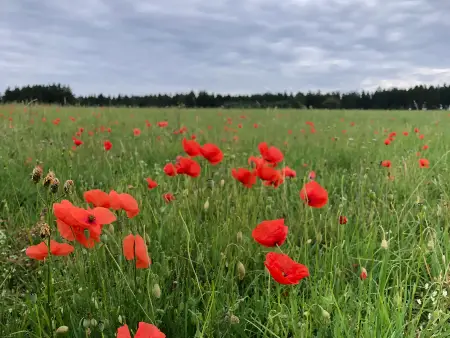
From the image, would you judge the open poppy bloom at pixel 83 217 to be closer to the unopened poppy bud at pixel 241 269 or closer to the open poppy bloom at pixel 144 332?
the open poppy bloom at pixel 144 332

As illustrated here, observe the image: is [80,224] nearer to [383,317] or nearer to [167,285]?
[167,285]

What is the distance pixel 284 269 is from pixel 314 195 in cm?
50

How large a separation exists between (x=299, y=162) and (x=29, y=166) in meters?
2.54

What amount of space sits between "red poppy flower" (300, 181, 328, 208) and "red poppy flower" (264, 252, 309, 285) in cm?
45

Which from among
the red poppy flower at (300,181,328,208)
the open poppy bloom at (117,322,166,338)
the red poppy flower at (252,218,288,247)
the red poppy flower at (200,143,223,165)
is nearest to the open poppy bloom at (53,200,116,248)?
the open poppy bloom at (117,322,166,338)

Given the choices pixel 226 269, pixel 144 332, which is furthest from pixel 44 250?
pixel 226 269

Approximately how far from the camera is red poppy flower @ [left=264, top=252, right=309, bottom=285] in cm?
117

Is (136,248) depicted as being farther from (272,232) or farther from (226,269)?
(226,269)

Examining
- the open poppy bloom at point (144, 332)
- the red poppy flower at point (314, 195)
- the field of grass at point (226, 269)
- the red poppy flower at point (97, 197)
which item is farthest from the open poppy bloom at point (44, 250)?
the red poppy flower at point (314, 195)

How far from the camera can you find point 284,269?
1.25 metres

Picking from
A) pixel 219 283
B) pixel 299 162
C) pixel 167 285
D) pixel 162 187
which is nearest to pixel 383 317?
pixel 219 283

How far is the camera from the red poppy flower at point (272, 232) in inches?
53.3

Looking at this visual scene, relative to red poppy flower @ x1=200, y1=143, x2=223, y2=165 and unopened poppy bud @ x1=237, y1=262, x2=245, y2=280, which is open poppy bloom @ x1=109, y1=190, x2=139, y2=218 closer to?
unopened poppy bud @ x1=237, y1=262, x2=245, y2=280

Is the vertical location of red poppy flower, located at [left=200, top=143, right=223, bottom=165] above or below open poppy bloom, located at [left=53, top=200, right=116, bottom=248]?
above
